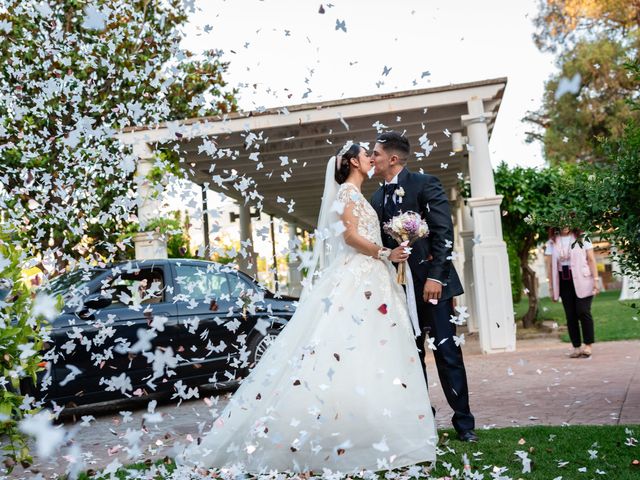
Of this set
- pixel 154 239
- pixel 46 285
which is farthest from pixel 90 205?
pixel 46 285

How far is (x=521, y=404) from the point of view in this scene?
6074 mm

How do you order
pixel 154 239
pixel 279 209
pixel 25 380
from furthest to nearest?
1. pixel 279 209
2. pixel 154 239
3. pixel 25 380

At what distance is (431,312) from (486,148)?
634 centimetres

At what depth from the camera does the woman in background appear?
8.48 metres

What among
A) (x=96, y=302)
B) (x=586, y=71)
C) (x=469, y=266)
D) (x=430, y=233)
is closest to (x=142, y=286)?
(x=96, y=302)

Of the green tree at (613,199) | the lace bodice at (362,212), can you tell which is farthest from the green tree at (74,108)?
the green tree at (613,199)

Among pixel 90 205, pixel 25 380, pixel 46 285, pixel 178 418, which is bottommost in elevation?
pixel 178 418

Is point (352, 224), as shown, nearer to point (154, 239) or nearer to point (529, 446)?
point (529, 446)

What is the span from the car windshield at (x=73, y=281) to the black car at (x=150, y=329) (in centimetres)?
1

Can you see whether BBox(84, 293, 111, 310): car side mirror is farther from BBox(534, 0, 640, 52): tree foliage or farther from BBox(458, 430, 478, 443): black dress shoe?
BBox(534, 0, 640, 52): tree foliage

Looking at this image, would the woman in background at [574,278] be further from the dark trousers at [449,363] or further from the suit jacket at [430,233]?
the dark trousers at [449,363]

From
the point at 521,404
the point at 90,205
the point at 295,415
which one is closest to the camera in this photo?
the point at 295,415

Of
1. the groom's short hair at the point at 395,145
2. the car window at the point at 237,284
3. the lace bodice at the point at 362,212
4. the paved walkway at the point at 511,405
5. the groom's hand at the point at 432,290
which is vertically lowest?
the paved walkway at the point at 511,405

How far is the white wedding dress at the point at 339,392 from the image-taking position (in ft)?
13.4
